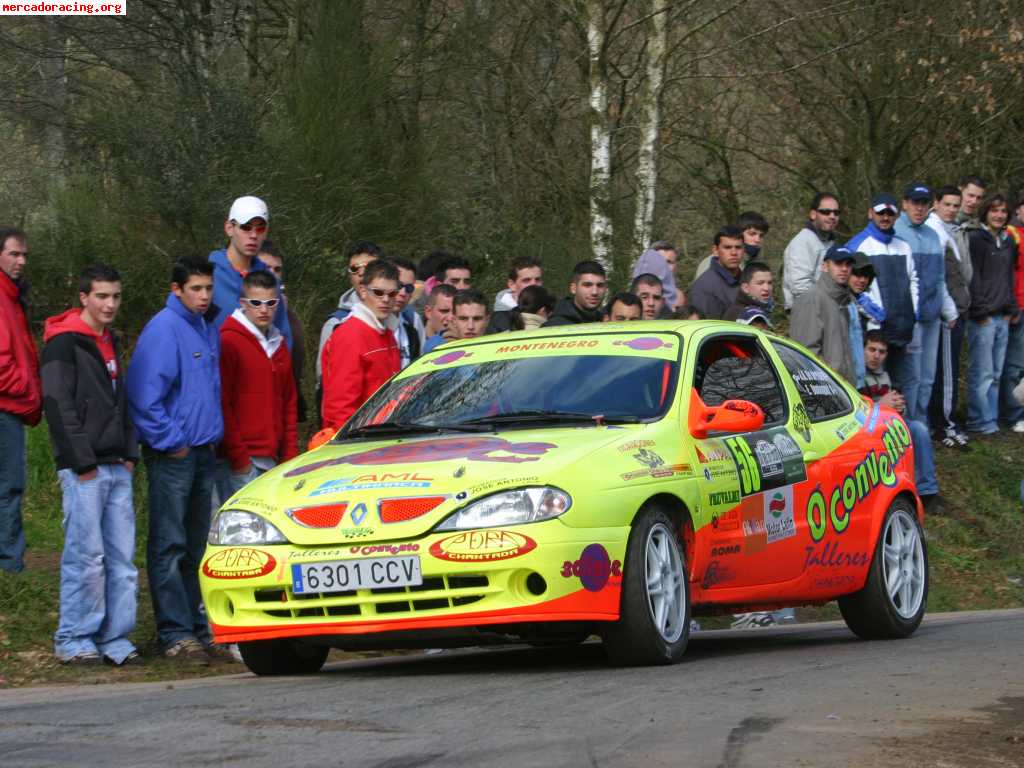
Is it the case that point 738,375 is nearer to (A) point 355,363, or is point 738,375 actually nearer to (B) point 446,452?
(B) point 446,452

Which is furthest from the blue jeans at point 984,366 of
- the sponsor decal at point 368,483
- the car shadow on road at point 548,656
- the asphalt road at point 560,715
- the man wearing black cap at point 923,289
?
the sponsor decal at point 368,483

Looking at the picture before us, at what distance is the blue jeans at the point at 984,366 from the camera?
63.5 feet

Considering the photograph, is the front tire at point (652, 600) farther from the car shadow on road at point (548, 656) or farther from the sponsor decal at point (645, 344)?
the sponsor decal at point (645, 344)

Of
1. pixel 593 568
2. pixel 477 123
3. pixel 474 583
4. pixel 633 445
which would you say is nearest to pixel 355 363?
pixel 633 445

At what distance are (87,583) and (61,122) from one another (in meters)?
13.2

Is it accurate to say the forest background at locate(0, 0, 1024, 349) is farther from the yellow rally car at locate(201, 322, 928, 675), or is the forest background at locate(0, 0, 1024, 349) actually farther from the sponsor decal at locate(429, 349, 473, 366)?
the yellow rally car at locate(201, 322, 928, 675)

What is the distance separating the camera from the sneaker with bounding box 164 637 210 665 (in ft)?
33.9

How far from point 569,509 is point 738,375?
2.34 m

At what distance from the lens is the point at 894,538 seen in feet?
35.9

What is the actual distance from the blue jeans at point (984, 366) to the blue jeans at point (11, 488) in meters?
11.4

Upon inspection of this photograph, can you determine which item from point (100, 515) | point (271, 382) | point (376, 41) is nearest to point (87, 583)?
point (100, 515)

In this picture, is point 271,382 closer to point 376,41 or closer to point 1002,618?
point 1002,618

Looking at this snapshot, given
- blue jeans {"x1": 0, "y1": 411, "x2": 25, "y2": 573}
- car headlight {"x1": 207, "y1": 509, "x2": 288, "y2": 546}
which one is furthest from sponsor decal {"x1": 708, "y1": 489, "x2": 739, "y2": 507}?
blue jeans {"x1": 0, "y1": 411, "x2": 25, "y2": 573}

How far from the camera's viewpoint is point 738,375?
10125mm
